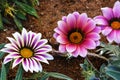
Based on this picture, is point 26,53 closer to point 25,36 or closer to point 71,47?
point 25,36

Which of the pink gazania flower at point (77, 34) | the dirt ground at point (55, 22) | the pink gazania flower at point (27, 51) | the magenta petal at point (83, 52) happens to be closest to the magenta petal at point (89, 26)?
the pink gazania flower at point (77, 34)

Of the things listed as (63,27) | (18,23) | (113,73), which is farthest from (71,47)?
(18,23)

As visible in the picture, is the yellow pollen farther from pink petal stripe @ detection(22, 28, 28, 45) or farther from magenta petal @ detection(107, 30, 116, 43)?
pink petal stripe @ detection(22, 28, 28, 45)

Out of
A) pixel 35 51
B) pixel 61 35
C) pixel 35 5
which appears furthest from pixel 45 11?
pixel 61 35

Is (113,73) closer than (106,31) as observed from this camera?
No

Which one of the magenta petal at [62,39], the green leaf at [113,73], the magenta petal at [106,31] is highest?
the magenta petal at [106,31]

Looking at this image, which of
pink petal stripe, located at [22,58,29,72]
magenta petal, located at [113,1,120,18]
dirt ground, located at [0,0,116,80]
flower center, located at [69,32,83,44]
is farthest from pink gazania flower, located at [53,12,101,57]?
dirt ground, located at [0,0,116,80]

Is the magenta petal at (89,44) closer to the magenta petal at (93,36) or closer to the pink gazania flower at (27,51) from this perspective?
the magenta petal at (93,36)
